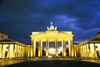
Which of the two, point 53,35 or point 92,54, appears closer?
point 92,54

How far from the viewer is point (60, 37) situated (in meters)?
85.6

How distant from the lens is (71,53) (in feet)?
281

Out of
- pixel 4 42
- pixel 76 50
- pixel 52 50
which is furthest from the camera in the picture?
pixel 52 50

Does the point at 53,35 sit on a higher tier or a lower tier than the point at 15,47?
higher

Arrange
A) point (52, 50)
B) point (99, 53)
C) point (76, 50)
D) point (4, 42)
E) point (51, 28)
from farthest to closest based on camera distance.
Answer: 1. point (52, 50)
2. point (76, 50)
3. point (51, 28)
4. point (99, 53)
5. point (4, 42)

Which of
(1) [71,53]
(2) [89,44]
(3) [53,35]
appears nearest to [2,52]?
(3) [53,35]

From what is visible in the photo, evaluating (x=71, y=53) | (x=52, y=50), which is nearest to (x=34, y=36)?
(x=71, y=53)

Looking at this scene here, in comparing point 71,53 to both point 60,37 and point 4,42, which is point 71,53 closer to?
point 60,37

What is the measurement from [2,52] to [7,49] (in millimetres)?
2987

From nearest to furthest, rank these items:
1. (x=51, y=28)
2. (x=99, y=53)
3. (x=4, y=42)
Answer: (x=4, y=42)
(x=99, y=53)
(x=51, y=28)

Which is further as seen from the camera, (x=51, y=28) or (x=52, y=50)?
(x=52, y=50)

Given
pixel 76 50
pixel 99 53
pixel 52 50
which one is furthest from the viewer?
pixel 52 50

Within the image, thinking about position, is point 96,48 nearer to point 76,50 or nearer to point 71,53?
point 71,53

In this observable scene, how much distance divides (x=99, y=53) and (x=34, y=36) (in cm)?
3227
